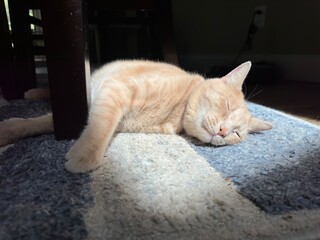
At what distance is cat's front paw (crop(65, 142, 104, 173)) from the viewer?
610mm

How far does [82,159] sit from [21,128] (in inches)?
10.0

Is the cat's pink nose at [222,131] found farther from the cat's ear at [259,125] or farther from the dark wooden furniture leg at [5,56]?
the dark wooden furniture leg at [5,56]

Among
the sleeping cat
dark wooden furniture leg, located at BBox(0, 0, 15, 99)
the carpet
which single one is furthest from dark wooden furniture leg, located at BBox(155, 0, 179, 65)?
the carpet

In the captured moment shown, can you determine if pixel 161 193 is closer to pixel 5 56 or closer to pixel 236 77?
pixel 236 77

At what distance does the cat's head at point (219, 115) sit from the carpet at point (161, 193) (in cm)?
8

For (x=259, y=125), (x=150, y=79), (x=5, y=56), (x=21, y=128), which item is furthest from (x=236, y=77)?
(x=5, y=56)

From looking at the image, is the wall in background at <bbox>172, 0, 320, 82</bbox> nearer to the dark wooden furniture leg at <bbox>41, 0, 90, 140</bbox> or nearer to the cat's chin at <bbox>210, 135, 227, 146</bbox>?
the cat's chin at <bbox>210, 135, 227, 146</bbox>

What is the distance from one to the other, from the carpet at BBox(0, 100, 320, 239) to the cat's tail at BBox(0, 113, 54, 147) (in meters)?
0.03

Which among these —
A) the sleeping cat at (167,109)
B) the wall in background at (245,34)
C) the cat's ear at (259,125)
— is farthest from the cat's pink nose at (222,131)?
the wall in background at (245,34)

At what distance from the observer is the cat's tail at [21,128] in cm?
75

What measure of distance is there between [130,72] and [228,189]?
0.60 m

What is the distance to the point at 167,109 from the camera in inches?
37.7

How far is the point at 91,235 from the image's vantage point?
1.38 ft

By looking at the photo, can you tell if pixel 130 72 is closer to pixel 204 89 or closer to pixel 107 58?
pixel 204 89
